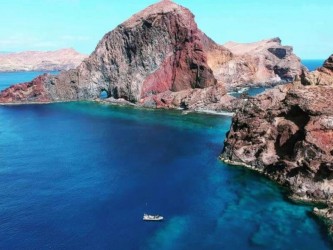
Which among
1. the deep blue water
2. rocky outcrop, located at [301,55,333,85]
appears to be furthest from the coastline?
rocky outcrop, located at [301,55,333,85]

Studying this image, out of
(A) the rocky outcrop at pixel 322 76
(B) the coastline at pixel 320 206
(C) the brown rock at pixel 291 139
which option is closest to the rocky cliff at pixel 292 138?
(C) the brown rock at pixel 291 139

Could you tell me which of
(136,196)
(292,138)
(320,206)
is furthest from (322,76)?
(136,196)

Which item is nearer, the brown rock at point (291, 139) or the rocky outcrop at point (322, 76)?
the brown rock at point (291, 139)

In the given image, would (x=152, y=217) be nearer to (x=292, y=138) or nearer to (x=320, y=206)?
(x=320, y=206)

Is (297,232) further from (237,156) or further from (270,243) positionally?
(237,156)

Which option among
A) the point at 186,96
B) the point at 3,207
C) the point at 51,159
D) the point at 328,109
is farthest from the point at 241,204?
the point at 186,96

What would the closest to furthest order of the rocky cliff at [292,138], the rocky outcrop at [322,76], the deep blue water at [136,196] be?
the deep blue water at [136,196], the rocky cliff at [292,138], the rocky outcrop at [322,76]

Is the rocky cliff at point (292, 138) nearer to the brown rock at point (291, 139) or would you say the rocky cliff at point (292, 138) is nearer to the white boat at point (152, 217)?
the brown rock at point (291, 139)
